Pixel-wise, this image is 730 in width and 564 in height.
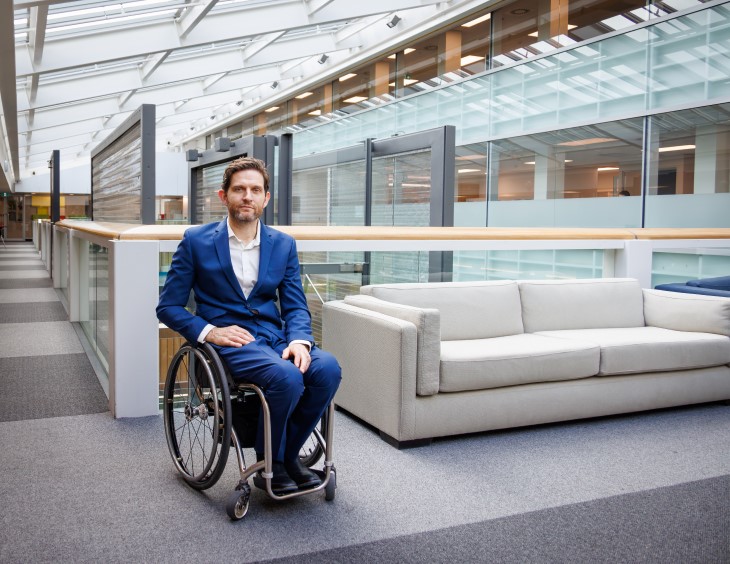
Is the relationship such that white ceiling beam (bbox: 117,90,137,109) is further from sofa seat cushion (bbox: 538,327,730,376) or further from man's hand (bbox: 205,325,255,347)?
man's hand (bbox: 205,325,255,347)

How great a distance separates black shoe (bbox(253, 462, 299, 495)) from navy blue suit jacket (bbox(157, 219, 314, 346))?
491mm

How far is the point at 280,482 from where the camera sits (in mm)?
2648

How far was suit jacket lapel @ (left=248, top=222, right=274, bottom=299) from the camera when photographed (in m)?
2.90

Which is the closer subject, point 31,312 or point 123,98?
point 31,312

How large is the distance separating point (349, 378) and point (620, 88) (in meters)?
6.16

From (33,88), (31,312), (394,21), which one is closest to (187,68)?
(33,88)

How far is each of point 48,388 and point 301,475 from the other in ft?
8.47

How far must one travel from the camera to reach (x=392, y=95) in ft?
43.9

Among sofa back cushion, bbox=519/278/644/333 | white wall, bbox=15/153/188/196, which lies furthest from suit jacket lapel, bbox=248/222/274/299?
white wall, bbox=15/153/188/196

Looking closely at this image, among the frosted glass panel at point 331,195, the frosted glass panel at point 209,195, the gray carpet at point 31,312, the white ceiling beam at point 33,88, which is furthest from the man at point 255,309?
the white ceiling beam at point 33,88

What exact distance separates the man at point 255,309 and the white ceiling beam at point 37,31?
6043 millimetres

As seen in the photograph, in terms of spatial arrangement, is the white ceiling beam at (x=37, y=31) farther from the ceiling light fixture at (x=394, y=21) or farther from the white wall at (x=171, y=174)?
the white wall at (x=171, y=174)

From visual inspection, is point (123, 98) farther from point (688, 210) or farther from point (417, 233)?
point (417, 233)

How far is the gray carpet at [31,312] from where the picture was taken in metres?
7.95
